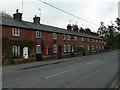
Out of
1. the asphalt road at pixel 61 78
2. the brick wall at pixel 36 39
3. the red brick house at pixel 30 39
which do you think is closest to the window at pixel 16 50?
the red brick house at pixel 30 39

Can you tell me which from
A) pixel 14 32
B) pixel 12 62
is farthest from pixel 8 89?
pixel 14 32

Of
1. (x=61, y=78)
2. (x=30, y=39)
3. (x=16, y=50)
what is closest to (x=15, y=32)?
(x=16, y=50)

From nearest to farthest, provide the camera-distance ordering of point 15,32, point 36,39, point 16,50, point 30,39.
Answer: point 16,50
point 15,32
point 30,39
point 36,39

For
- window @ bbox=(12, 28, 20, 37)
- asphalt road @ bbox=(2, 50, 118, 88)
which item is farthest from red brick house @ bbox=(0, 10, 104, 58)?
asphalt road @ bbox=(2, 50, 118, 88)

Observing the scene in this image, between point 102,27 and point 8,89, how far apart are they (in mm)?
115490

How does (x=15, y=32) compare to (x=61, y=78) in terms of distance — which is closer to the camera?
(x=61, y=78)

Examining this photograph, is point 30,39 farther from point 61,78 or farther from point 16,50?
point 61,78

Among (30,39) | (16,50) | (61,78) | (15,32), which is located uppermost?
(15,32)

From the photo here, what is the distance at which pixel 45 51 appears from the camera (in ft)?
129

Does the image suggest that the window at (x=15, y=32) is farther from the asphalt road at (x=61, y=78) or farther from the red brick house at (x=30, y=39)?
the asphalt road at (x=61, y=78)

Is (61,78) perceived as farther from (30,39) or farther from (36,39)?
(36,39)

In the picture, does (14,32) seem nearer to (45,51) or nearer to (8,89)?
(45,51)

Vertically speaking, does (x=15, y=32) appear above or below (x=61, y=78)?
above

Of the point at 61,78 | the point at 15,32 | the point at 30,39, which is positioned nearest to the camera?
Answer: the point at 61,78
